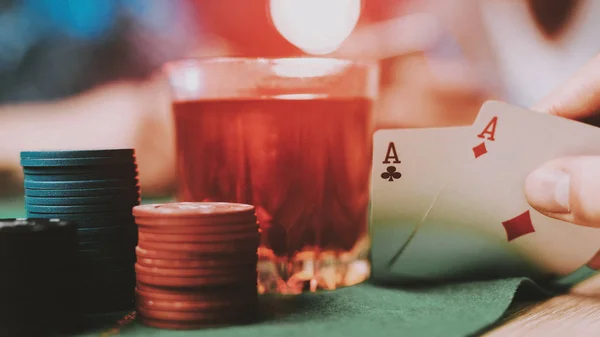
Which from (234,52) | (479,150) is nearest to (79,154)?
(479,150)

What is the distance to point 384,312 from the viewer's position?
933mm

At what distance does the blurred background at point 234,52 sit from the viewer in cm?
254

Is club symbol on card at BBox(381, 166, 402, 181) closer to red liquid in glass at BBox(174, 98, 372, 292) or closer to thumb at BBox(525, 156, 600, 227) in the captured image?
red liquid in glass at BBox(174, 98, 372, 292)

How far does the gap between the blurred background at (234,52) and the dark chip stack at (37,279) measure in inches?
71.4

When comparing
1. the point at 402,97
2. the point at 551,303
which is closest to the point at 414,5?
the point at 402,97

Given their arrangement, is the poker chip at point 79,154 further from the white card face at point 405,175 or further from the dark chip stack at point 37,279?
the white card face at point 405,175

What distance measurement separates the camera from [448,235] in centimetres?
112

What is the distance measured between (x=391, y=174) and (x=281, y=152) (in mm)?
184

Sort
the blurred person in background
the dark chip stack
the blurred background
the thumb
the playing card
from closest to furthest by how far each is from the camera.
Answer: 1. the dark chip stack
2. the thumb
3. the playing card
4. the blurred background
5. the blurred person in background

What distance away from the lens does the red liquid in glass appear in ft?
3.63

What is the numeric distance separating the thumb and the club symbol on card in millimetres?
201

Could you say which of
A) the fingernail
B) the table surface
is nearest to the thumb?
the fingernail

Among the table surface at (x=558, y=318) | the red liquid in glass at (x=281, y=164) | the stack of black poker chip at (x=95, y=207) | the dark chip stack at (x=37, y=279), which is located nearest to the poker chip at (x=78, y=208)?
the stack of black poker chip at (x=95, y=207)

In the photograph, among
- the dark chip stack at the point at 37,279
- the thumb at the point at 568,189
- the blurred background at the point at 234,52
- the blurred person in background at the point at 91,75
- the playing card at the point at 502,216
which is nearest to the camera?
the dark chip stack at the point at 37,279
